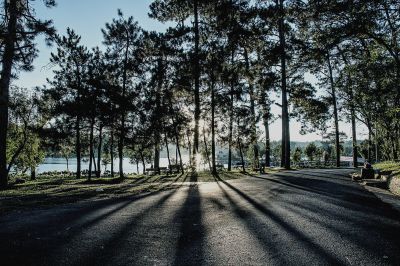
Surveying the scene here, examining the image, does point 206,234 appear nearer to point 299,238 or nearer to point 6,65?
point 299,238

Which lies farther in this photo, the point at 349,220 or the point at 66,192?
the point at 66,192

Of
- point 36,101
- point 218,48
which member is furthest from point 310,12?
point 36,101

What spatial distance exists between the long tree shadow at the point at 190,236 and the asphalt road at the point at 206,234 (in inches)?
0.6

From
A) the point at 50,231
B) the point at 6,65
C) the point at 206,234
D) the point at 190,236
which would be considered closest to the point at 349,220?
the point at 206,234

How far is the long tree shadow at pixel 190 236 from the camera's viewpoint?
492 centimetres

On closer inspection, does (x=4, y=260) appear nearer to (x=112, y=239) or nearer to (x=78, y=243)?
(x=78, y=243)

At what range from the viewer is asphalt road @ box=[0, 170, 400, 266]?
4906 mm

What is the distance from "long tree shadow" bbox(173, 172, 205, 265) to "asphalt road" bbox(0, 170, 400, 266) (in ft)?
0.05

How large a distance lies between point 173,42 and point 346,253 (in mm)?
26585

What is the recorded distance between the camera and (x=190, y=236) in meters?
6.18

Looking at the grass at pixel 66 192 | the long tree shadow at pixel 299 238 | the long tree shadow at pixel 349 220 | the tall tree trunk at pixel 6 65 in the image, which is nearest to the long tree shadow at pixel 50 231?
the grass at pixel 66 192

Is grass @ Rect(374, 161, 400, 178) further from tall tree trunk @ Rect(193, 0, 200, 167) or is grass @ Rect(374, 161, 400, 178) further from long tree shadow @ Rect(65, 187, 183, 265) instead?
tall tree trunk @ Rect(193, 0, 200, 167)

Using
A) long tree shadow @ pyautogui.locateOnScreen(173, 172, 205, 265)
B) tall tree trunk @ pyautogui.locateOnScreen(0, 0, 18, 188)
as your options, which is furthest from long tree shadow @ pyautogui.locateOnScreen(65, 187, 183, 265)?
tall tree trunk @ pyautogui.locateOnScreen(0, 0, 18, 188)

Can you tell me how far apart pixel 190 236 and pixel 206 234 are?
0.33 m
